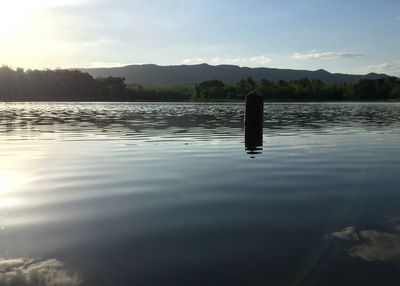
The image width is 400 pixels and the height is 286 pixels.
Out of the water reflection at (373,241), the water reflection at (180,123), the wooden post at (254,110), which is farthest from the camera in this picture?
the water reflection at (180,123)

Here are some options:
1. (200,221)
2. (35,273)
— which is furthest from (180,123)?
(35,273)

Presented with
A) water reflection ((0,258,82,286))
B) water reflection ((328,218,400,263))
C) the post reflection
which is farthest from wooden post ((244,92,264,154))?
water reflection ((0,258,82,286))

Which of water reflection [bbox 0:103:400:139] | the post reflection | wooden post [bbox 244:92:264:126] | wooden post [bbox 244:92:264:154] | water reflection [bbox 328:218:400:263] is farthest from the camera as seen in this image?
water reflection [bbox 0:103:400:139]

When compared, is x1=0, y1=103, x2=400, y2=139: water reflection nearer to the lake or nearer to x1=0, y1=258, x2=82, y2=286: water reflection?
the lake

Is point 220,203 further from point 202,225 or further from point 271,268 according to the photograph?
point 271,268

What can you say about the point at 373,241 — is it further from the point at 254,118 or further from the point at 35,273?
the point at 254,118

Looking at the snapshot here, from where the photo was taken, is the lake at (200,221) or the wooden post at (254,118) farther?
the wooden post at (254,118)

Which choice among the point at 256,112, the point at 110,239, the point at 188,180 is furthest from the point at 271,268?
the point at 256,112

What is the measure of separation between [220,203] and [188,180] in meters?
3.06

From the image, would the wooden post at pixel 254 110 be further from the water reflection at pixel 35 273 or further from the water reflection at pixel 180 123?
the water reflection at pixel 35 273

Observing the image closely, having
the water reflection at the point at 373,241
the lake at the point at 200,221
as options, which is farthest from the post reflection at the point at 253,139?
the water reflection at the point at 373,241

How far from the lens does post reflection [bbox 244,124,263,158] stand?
830 inches

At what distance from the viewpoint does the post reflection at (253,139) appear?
21.1 m

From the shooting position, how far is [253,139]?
85.1 ft
